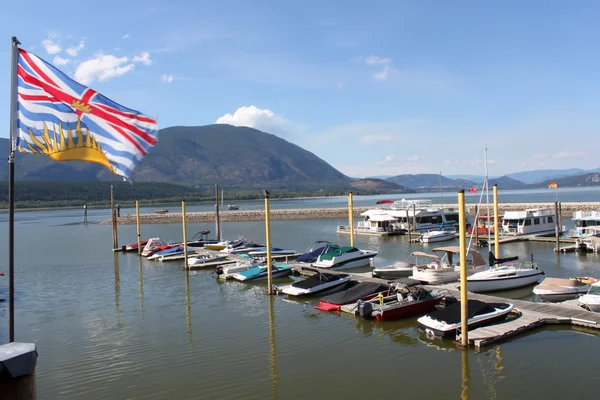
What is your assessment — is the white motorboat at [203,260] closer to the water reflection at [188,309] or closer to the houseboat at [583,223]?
the water reflection at [188,309]

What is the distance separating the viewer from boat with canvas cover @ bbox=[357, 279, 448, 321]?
21.1 meters

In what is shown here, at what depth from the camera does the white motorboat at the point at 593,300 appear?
19.9 m

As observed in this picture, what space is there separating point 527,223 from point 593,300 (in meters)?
34.5

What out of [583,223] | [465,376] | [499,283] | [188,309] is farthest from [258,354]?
[583,223]

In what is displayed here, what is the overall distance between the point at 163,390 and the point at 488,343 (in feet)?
35.8

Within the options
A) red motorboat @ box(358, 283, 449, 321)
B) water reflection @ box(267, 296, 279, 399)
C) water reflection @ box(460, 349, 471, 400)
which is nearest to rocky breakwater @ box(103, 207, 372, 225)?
red motorboat @ box(358, 283, 449, 321)

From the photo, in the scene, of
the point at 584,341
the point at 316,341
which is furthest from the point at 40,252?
the point at 584,341

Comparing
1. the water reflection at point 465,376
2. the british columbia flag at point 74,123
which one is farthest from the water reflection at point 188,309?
the british columbia flag at point 74,123

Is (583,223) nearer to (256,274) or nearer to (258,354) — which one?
(256,274)

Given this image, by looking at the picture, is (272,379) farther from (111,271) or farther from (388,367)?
(111,271)

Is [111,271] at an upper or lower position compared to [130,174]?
lower

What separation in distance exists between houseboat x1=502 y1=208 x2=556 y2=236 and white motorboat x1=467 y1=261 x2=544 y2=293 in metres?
27.2

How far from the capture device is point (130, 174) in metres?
9.49

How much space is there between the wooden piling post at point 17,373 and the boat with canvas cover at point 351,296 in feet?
59.3
